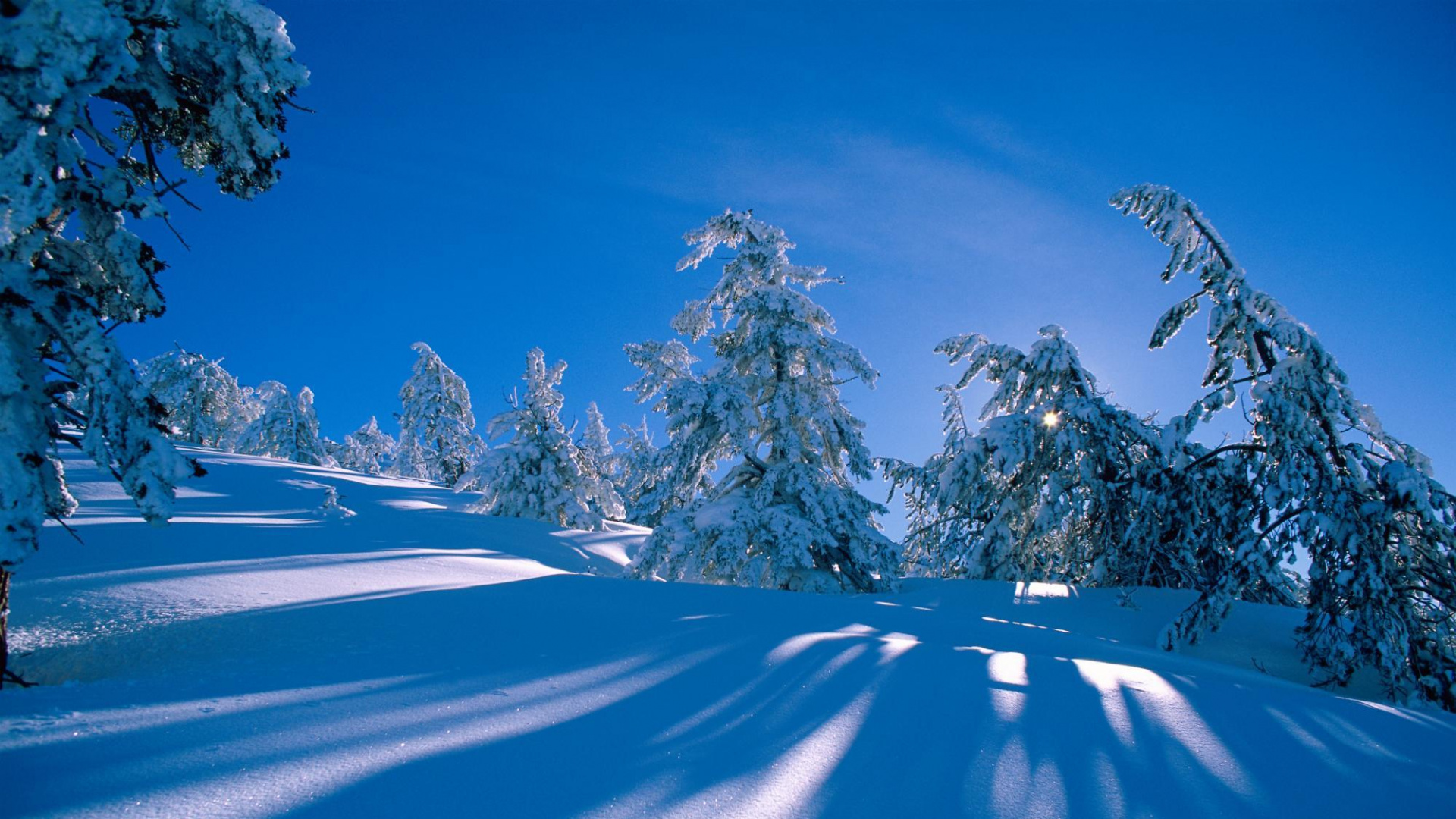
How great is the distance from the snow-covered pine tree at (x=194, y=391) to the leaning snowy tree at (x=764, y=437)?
30.1 m

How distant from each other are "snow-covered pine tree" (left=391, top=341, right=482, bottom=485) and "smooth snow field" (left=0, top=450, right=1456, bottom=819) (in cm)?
2523

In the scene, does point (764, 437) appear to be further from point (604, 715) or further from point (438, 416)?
point (438, 416)

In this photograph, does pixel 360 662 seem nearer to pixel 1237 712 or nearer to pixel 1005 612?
pixel 1237 712

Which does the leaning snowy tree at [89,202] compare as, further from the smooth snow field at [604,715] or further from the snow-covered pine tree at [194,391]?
the snow-covered pine tree at [194,391]

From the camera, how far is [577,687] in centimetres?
274

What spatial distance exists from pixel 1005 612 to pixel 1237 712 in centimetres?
464

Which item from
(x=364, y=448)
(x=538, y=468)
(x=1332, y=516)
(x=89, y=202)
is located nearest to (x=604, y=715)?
(x=89, y=202)

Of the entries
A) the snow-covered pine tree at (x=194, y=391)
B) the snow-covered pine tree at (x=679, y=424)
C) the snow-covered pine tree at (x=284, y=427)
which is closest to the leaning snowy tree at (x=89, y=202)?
the snow-covered pine tree at (x=679, y=424)

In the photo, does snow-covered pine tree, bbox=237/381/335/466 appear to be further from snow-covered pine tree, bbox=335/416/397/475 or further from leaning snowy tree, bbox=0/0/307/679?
Result: leaning snowy tree, bbox=0/0/307/679

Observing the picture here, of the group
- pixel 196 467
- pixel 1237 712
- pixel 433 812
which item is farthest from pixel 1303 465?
pixel 196 467

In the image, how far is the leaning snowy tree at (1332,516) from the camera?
5535 millimetres

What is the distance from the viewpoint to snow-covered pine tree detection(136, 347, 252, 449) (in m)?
29.3

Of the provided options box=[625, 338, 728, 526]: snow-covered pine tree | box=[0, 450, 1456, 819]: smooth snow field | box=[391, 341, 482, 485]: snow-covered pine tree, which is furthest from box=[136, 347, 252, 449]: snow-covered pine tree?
box=[0, 450, 1456, 819]: smooth snow field

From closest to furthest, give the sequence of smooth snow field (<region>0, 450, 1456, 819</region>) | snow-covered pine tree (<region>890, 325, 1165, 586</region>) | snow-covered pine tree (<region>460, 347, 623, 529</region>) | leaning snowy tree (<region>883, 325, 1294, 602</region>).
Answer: smooth snow field (<region>0, 450, 1456, 819</region>), leaning snowy tree (<region>883, 325, 1294, 602</region>), snow-covered pine tree (<region>890, 325, 1165, 586</region>), snow-covered pine tree (<region>460, 347, 623, 529</region>)
